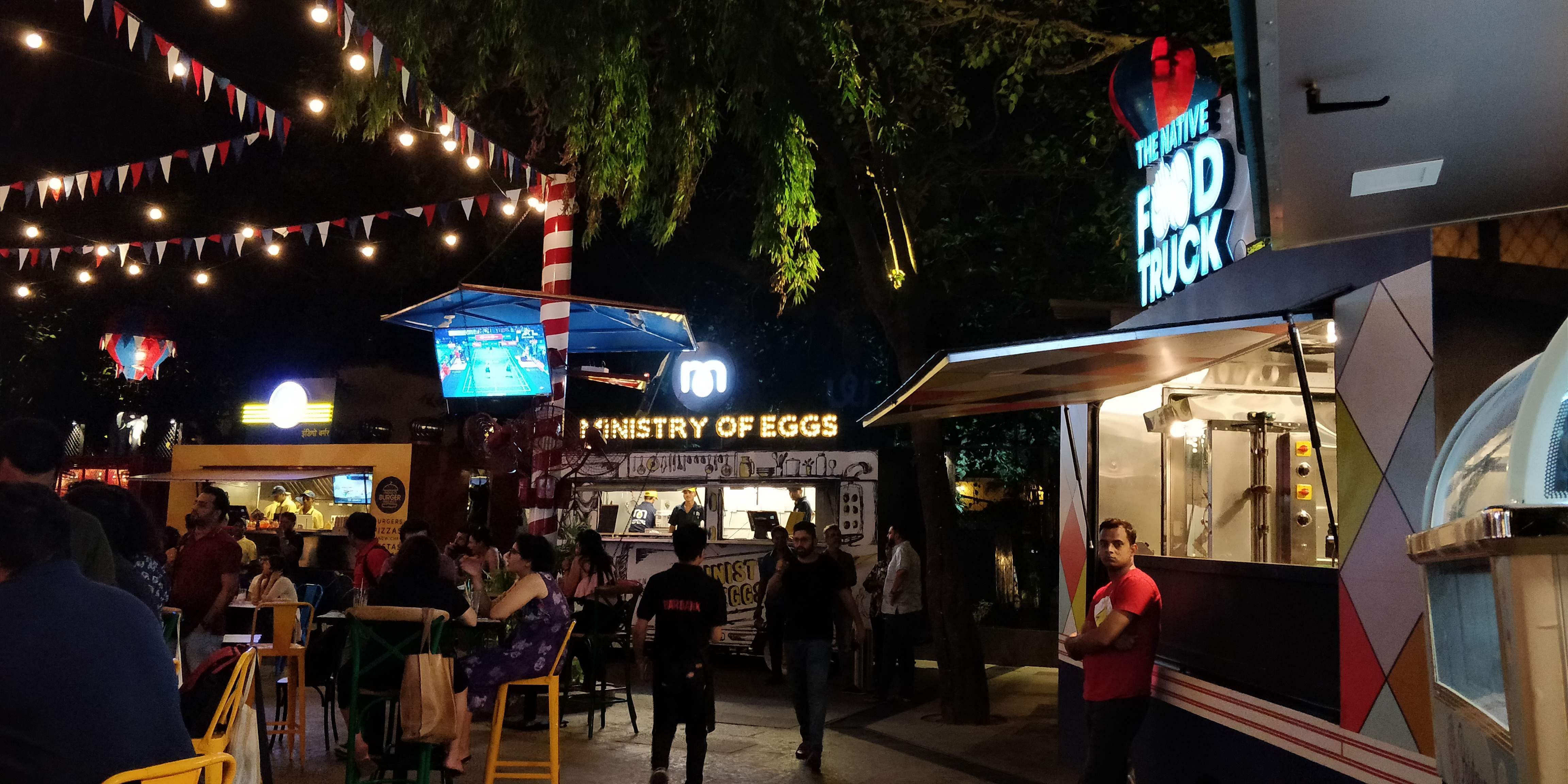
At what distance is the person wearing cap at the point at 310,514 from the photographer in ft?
70.6

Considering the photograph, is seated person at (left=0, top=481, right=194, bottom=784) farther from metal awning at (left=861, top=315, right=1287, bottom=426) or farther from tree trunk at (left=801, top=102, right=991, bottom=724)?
tree trunk at (left=801, top=102, right=991, bottom=724)

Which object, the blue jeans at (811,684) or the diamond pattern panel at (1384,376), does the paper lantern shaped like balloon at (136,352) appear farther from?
the diamond pattern panel at (1384,376)

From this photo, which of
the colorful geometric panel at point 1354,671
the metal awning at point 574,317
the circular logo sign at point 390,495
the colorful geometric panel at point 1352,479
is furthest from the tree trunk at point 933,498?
the circular logo sign at point 390,495

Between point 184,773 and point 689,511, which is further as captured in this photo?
point 689,511

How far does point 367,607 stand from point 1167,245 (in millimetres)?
5507

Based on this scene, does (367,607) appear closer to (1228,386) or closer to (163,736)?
(163,736)

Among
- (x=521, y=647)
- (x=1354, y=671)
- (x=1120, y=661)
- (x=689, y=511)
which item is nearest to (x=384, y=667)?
(x=521, y=647)

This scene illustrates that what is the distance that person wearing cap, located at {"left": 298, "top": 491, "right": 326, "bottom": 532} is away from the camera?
70.6ft

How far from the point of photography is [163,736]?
340 cm

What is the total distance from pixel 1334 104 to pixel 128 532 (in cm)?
503

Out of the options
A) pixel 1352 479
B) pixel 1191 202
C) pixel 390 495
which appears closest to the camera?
pixel 1352 479

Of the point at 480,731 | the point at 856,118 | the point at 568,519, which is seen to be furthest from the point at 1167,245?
the point at 568,519

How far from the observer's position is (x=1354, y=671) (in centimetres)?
540

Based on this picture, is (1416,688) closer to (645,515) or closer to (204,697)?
(204,697)
